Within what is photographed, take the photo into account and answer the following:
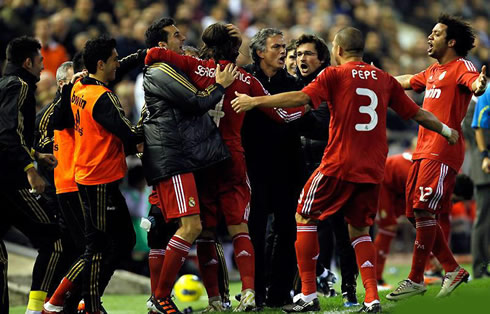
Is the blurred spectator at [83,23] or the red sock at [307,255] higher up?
the blurred spectator at [83,23]

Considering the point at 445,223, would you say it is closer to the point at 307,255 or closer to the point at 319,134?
the point at 319,134

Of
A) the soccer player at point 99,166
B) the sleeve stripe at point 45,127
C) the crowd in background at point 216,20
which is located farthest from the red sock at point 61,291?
the crowd in background at point 216,20

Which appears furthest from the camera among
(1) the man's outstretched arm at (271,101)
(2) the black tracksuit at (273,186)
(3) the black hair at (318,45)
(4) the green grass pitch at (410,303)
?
(3) the black hair at (318,45)

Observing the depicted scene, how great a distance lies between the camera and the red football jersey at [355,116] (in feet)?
24.8

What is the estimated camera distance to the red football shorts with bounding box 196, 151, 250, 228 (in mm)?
7984

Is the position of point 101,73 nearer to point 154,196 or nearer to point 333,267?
point 154,196

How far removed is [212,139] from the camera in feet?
25.6

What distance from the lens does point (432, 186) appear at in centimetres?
865

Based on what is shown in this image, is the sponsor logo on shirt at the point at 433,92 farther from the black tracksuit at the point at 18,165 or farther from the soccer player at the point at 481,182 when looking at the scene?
the black tracksuit at the point at 18,165

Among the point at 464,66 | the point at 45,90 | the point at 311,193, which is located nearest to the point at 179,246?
the point at 311,193

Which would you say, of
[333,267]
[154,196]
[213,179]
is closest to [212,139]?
[213,179]

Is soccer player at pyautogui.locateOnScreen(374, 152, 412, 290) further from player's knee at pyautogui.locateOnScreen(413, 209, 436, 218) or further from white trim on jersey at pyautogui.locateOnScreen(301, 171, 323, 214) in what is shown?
white trim on jersey at pyautogui.locateOnScreen(301, 171, 323, 214)

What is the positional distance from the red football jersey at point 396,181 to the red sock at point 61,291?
4.82 m

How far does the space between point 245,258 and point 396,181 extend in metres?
4.11
